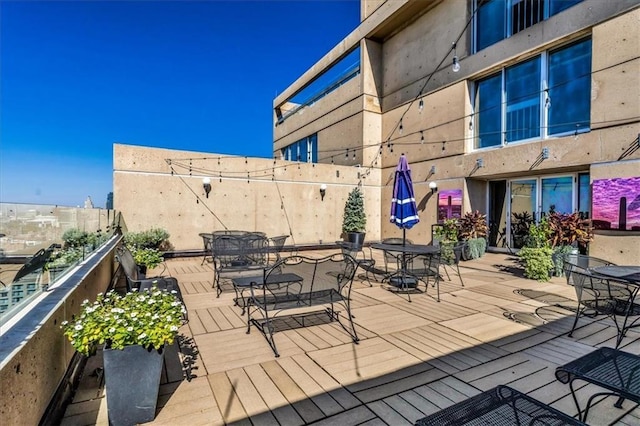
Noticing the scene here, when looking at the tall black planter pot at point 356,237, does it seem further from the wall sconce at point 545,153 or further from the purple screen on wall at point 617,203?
the purple screen on wall at point 617,203

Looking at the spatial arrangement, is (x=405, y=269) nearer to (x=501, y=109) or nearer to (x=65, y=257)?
(x=65, y=257)

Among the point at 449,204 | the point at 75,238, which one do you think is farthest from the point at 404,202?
the point at 449,204

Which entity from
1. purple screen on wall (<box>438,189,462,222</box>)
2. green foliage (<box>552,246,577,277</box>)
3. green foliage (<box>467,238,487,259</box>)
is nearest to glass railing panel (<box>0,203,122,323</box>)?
green foliage (<box>552,246,577,277</box>)

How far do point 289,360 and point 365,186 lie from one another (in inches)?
389

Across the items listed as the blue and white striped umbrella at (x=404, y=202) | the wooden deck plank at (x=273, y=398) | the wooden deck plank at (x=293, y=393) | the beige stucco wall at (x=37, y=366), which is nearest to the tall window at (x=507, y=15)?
the blue and white striped umbrella at (x=404, y=202)

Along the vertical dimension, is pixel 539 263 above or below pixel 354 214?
below

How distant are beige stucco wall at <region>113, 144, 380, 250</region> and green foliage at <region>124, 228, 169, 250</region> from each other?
381 millimetres

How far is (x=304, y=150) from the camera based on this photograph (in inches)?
675

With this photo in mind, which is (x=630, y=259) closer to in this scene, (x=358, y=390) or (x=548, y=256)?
(x=548, y=256)

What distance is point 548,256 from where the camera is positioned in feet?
20.4

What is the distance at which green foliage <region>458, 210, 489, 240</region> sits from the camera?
8922 millimetres

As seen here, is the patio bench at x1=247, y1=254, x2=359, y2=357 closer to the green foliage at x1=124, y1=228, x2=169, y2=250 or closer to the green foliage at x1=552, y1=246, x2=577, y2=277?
the green foliage at x1=552, y1=246, x2=577, y2=277

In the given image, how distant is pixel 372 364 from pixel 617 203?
7.05 metres

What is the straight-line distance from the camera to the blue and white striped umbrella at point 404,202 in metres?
5.58
